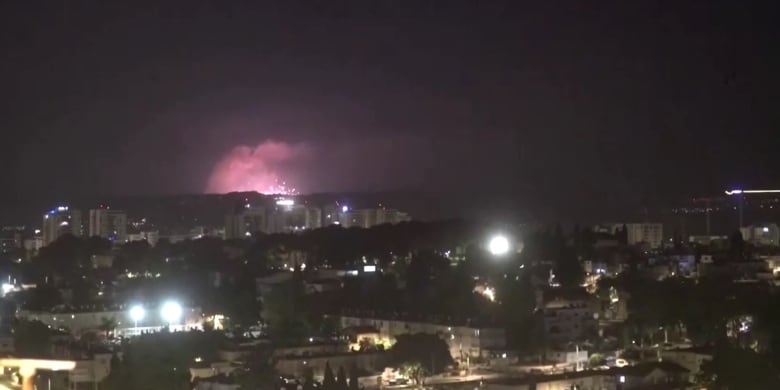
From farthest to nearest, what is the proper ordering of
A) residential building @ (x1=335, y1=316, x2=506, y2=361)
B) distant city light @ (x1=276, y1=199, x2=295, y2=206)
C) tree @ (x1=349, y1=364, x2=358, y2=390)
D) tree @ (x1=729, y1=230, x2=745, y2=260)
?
1. distant city light @ (x1=276, y1=199, x2=295, y2=206)
2. tree @ (x1=729, y1=230, x2=745, y2=260)
3. residential building @ (x1=335, y1=316, x2=506, y2=361)
4. tree @ (x1=349, y1=364, x2=358, y2=390)

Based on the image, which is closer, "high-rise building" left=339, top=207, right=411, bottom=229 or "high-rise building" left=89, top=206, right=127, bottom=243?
"high-rise building" left=339, top=207, right=411, bottom=229

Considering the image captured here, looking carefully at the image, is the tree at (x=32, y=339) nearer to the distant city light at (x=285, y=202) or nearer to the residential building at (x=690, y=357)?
the residential building at (x=690, y=357)

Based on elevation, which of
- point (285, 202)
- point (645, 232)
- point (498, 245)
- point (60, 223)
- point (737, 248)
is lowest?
point (737, 248)

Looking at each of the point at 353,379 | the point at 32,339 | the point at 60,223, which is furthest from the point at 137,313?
the point at 60,223

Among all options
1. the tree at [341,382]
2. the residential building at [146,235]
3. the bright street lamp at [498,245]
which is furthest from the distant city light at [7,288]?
the residential building at [146,235]

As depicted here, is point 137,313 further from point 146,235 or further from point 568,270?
point 146,235

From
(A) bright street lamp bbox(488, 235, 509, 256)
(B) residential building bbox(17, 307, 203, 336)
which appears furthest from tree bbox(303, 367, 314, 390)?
(A) bright street lamp bbox(488, 235, 509, 256)

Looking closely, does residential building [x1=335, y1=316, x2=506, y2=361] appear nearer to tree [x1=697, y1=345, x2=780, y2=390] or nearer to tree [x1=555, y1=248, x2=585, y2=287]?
tree [x1=697, y1=345, x2=780, y2=390]
